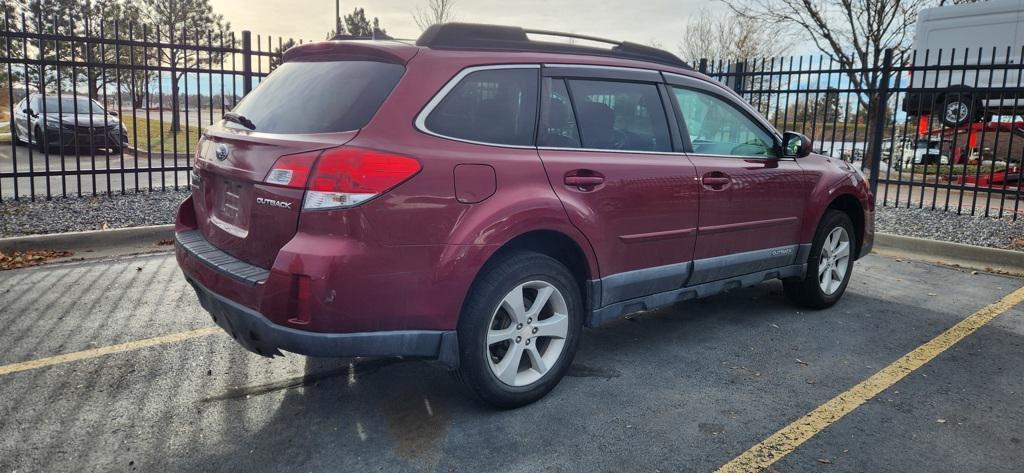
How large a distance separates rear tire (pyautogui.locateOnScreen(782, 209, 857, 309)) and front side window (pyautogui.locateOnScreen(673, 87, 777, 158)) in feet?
2.82

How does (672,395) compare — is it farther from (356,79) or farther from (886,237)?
(886,237)

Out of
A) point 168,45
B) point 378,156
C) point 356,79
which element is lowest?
point 378,156

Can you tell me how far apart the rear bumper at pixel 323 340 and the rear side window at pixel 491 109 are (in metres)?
0.89

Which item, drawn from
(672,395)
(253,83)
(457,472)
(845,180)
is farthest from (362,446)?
(253,83)

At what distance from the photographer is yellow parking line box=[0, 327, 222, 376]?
3676mm

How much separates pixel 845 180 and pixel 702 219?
5.69 feet

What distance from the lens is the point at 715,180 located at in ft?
13.6

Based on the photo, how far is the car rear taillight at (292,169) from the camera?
9.11ft

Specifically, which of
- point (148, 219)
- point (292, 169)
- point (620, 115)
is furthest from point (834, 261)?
point (148, 219)

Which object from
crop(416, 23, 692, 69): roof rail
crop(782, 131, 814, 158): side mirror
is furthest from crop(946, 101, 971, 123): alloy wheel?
crop(416, 23, 692, 69): roof rail

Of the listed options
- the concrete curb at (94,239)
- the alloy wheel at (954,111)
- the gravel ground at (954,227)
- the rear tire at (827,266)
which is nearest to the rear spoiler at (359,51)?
the rear tire at (827,266)

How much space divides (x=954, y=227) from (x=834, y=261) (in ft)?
13.7

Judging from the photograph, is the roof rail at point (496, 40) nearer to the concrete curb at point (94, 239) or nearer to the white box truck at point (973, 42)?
the concrete curb at point (94, 239)

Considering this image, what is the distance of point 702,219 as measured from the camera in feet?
13.5
